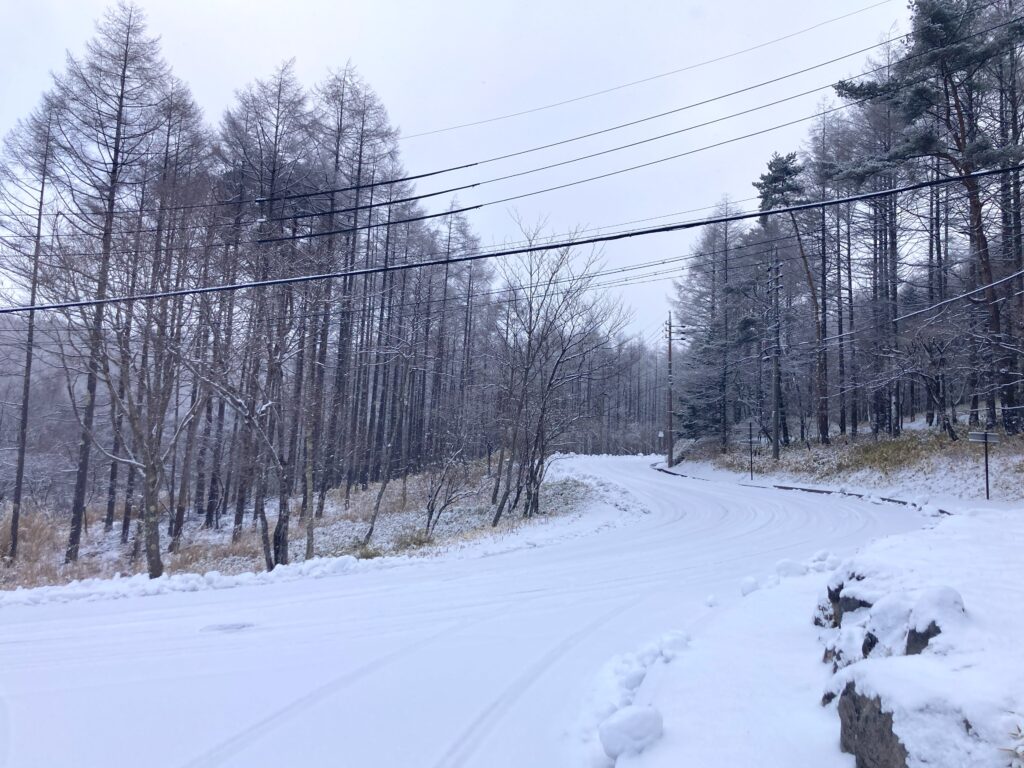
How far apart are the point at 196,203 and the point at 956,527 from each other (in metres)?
15.9

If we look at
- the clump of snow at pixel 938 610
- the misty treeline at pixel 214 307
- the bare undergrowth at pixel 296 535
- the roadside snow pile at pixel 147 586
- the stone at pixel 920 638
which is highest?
the misty treeline at pixel 214 307

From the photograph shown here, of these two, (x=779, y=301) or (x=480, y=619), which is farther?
(x=779, y=301)

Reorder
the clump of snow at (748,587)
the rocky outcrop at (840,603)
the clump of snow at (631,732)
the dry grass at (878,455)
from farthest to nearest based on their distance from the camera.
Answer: the dry grass at (878,455), the clump of snow at (748,587), the rocky outcrop at (840,603), the clump of snow at (631,732)

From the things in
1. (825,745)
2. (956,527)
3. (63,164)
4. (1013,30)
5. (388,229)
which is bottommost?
(825,745)

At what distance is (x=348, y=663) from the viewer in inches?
197

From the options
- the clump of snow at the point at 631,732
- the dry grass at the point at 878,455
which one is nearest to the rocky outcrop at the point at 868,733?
the clump of snow at the point at 631,732

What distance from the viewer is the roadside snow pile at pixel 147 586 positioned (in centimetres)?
727

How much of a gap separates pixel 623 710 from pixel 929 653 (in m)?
1.64

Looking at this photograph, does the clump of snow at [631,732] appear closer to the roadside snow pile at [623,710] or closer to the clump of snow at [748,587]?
the roadside snow pile at [623,710]

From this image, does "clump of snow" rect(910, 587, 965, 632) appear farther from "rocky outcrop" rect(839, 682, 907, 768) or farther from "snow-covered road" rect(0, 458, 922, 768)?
"snow-covered road" rect(0, 458, 922, 768)

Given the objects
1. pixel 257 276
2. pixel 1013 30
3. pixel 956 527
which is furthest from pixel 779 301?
pixel 956 527

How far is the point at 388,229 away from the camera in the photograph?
27250 mm

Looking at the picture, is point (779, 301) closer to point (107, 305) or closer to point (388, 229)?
point (388, 229)

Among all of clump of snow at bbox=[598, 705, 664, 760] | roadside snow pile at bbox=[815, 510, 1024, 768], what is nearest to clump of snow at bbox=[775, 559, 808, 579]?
roadside snow pile at bbox=[815, 510, 1024, 768]
